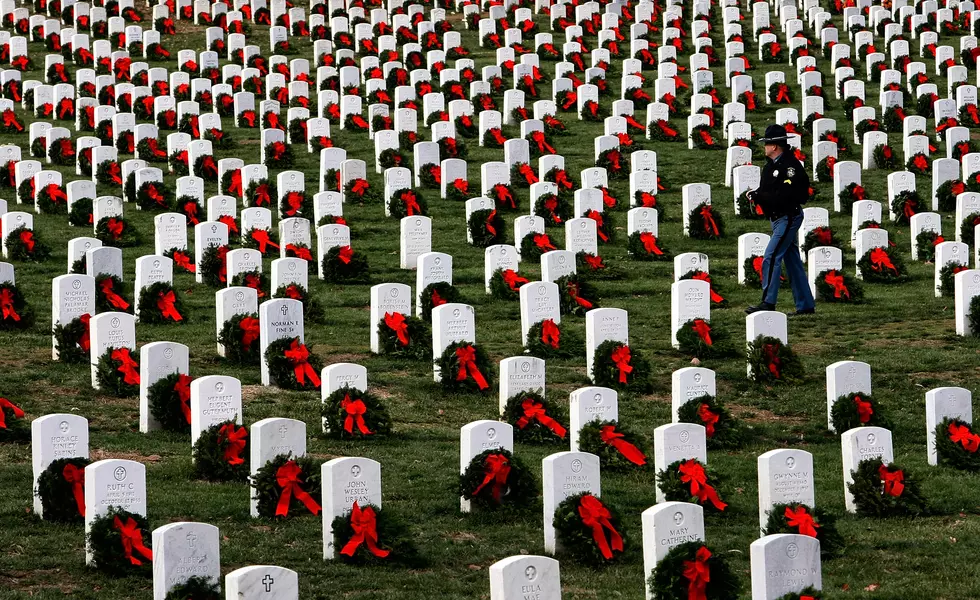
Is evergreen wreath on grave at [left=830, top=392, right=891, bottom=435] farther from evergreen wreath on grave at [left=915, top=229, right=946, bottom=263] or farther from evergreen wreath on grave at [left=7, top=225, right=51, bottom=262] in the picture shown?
evergreen wreath on grave at [left=7, top=225, right=51, bottom=262]

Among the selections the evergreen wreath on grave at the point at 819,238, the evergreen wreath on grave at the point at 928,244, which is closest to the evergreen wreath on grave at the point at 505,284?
the evergreen wreath on grave at the point at 819,238

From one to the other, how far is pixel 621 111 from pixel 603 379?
11398 millimetres

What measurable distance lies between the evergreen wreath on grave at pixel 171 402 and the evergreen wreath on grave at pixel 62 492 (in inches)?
82.0

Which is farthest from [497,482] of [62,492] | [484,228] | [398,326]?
[484,228]

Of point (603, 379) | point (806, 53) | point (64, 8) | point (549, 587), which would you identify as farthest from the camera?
point (64, 8)

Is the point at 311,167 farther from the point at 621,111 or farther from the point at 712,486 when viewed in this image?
the point at 712,486

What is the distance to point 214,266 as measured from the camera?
16266 millimetres

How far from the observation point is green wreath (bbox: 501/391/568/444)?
11.6 m

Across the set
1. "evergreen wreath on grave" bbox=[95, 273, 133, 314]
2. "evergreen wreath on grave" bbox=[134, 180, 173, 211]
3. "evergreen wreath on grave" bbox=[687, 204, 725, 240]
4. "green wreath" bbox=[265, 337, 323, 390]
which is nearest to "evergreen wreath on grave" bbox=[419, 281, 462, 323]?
"green wreath" bbox=[265, 337, 323, 390]

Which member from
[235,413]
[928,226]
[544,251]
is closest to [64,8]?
[544,251]

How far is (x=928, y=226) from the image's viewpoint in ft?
58.3

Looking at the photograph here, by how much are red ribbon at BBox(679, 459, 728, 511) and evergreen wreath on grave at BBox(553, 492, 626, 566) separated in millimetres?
943

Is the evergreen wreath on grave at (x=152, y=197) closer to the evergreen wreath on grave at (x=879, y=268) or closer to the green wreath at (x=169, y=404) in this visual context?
the green wreath at (x=169, y=404)

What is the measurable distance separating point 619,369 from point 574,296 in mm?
2506
